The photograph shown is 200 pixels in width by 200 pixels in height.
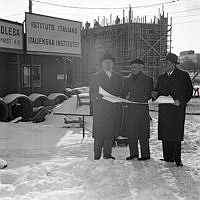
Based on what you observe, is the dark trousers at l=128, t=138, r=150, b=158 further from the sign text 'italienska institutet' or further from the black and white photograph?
the sign text 'italienska institutet'

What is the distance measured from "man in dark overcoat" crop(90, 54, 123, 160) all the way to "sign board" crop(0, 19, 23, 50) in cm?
799

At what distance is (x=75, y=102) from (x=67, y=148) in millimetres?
6097

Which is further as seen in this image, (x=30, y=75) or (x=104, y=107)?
(x=30, y=75)

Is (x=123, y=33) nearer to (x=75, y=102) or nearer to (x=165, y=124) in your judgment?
(x=75, y=102)

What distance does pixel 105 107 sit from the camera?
17.6 ft

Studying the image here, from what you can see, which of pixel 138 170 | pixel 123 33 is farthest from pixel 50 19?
pixel 123 33

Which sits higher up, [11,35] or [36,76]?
[11,35]

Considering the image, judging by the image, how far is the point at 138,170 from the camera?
4.85m

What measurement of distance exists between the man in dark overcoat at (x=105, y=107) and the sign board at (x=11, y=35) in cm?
799

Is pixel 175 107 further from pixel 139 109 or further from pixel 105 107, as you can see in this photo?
pixel 105 107

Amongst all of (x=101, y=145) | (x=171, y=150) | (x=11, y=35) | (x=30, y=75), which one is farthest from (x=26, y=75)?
(x=171, y=150)

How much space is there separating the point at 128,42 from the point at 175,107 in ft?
76.5

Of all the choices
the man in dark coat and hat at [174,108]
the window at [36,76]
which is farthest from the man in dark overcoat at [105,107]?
the window at [36,76]

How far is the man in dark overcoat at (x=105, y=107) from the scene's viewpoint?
17.6 ft
